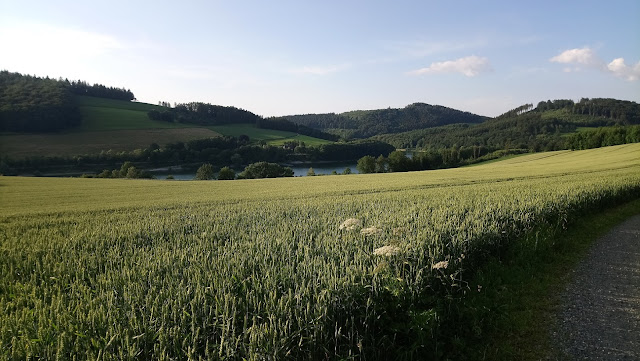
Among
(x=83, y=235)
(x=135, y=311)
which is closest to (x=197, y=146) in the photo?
(x=83, y=235)

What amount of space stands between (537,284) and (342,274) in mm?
5027

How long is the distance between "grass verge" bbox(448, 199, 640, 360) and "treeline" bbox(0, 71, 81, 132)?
75437mm

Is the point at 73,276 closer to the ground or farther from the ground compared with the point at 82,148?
closer to the ground

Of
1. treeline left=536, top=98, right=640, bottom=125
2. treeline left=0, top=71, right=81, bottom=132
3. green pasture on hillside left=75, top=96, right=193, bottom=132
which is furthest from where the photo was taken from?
treeline left=536, top=98, right=640, bottom=125

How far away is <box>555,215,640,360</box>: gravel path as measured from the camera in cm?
542

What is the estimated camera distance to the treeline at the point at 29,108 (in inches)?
2335

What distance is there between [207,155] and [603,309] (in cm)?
10656

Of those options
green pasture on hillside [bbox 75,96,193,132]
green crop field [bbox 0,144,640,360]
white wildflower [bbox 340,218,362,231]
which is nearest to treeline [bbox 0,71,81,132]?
green pasture on hillside [bbox 75,96,193,132]

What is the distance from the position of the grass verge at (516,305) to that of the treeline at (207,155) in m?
70.0

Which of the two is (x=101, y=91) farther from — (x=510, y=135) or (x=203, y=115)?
(x=510, y=135)

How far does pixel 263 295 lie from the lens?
205 inches

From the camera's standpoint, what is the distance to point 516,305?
683 cm

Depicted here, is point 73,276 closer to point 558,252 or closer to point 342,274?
point 342,274

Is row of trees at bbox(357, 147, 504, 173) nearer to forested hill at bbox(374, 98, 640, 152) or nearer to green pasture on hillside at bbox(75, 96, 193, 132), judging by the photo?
forested hill at bbox(374, 98, 640, 152)
